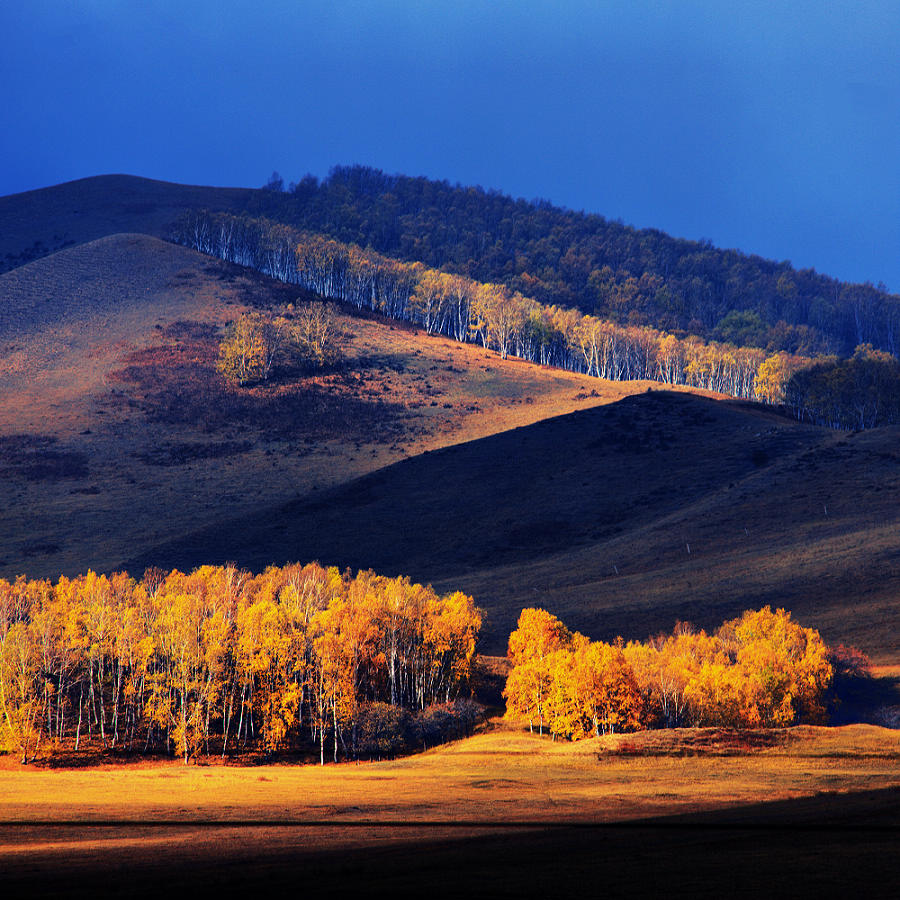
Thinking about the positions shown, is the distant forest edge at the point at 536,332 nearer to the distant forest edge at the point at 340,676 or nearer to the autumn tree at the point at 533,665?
the autumn tree at the point at 533,665

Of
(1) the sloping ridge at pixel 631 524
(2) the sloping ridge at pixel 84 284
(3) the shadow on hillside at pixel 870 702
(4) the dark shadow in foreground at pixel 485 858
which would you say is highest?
(2) the sloping ridge at pixel 84 284

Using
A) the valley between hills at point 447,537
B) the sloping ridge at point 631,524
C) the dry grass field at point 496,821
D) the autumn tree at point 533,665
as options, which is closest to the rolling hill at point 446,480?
the sloping ridge at point 631,524

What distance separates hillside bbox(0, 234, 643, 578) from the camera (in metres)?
107

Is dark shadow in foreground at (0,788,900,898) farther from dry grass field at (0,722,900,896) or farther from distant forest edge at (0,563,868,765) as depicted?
distant forest edge at (0,563,868,765)

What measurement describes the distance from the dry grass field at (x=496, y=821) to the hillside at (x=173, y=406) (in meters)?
62.2

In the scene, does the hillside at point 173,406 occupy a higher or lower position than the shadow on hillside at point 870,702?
Result: higher

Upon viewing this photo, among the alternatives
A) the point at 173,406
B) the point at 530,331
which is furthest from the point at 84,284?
the point at 530,331

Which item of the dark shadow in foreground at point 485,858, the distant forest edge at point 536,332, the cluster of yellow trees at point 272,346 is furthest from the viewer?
the distant forest edge at point 536,332

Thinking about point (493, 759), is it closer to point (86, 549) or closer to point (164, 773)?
point (164, 773)

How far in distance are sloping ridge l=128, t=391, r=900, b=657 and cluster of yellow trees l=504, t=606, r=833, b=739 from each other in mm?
11625

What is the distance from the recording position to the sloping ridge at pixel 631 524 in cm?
7406

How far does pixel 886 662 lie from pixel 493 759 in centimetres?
3057

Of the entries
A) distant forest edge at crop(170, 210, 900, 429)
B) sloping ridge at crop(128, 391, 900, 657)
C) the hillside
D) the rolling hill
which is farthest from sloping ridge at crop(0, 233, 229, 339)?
sloping ridge at crop(128, 391, 900, 657)

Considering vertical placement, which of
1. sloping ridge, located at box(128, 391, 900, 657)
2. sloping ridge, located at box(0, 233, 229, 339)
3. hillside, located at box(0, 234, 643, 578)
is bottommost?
sloping ridge, located at box(128, 391, 900, 657)
